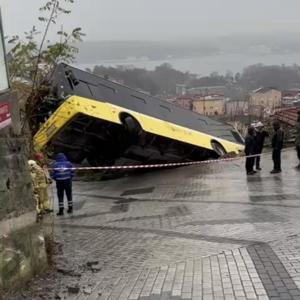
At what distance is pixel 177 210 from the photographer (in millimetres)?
11430

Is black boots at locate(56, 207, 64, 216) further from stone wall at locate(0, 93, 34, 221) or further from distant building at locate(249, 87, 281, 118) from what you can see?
distant building at locate(249, 87, 281, 118)

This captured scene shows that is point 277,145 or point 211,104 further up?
point 211,104

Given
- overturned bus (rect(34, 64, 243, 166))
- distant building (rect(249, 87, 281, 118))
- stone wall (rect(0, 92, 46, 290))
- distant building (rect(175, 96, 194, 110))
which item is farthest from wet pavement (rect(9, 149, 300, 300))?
distant building (rect(249, 87, 281, 118))

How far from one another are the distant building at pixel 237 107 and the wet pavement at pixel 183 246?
24.0 m

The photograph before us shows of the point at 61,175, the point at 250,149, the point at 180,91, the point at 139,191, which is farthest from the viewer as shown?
the point at 180,91

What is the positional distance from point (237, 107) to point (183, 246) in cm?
3538

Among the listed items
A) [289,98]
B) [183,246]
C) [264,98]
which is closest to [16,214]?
[183,246]

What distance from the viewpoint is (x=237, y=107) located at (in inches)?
1677

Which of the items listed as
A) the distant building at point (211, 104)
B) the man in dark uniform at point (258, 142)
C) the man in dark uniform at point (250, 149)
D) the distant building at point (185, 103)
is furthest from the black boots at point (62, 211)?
the distant building at point (211, 104)

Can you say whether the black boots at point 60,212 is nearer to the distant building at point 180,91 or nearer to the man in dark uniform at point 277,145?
the man in dark uniform at point 277,145

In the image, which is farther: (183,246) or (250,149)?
(250,149)

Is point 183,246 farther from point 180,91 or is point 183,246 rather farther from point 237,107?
point 180,91

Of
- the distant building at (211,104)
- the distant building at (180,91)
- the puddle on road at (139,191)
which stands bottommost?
the puddle on road at (139,191)

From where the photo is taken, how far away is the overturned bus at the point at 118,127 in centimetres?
1584
